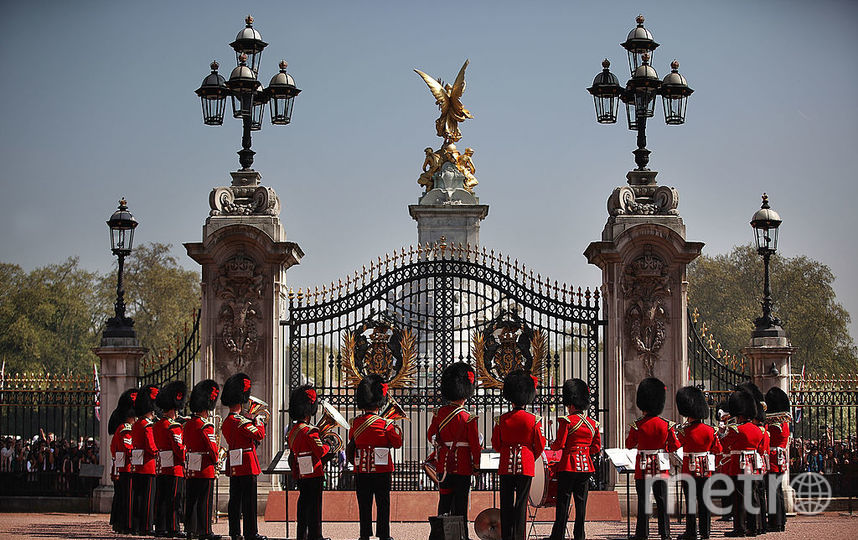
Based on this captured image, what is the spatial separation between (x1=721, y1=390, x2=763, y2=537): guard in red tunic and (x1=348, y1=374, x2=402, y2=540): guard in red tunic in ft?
13.8

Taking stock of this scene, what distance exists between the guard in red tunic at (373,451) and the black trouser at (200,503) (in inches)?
68.2

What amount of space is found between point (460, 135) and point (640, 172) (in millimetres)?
9552

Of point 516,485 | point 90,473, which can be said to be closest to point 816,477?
point 516,485

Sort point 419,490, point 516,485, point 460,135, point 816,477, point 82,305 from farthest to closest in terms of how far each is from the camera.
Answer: point 82,305
point 460,135
point 816,477
point 419,490
point 516,485

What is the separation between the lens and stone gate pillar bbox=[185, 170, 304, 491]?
18.2 meters

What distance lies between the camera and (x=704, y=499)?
14.7 meters

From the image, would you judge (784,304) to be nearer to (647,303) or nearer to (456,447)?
(647,303)

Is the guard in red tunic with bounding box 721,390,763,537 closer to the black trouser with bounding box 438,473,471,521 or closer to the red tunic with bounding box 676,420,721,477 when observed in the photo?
the red tunic with bounding box 676,420,721,477

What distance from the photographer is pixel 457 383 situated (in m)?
13.8

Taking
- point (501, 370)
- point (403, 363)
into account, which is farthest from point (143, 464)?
point (501, 370)

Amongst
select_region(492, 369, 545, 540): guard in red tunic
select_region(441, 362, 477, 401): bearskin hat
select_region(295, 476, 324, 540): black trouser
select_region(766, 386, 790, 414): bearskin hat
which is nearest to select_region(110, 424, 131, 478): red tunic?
select_region(295, 476, 324, 540): black trouser

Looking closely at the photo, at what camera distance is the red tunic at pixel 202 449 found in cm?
1426

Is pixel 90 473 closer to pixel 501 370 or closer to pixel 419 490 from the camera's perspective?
pixel 419 490

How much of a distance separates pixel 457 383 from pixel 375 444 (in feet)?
3.49
